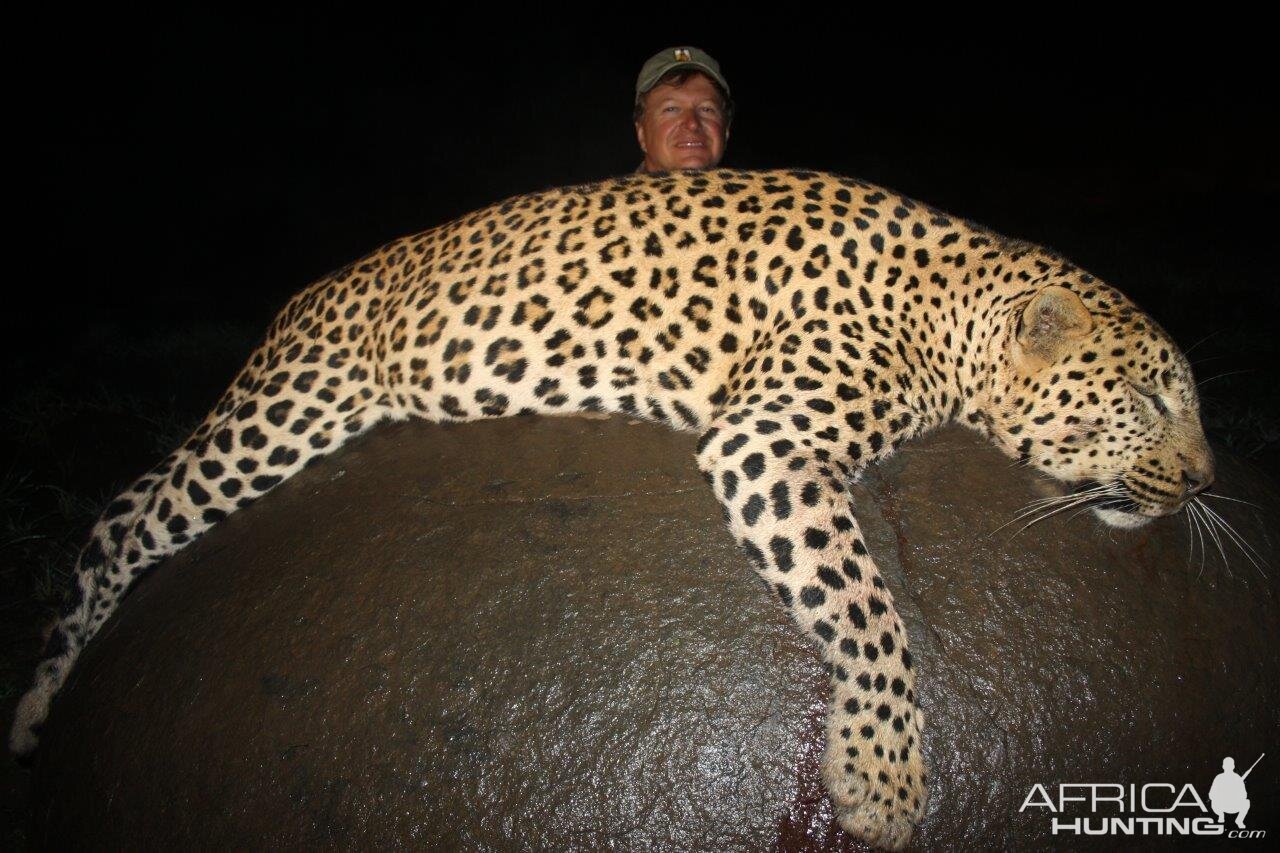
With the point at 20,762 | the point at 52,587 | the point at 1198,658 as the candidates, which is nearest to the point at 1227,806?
the point at 1198,658

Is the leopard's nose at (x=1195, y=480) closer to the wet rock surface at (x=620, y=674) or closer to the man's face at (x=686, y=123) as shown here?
the wet rock surface at (x=620, y=674)

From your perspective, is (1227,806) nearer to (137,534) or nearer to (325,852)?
(325,852)

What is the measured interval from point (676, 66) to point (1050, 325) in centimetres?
563

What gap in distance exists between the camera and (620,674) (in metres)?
2.82

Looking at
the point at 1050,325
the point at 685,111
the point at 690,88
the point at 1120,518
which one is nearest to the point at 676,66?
the point at 690,88

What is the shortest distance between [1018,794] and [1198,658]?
3.12 ft

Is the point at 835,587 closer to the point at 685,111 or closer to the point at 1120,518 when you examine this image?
the point at 1120,518

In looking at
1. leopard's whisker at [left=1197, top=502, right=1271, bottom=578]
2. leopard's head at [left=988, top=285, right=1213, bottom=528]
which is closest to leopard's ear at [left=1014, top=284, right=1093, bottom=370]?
leopard's head at [left=988, top=285, right=1213, bottom=528]

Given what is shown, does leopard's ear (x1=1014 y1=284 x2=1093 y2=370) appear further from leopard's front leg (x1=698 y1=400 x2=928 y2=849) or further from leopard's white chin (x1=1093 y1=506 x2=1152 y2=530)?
leopard's front leg (x1=698 y1=400 x2=928 y2=849)

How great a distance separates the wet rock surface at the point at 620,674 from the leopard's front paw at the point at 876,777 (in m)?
0.07

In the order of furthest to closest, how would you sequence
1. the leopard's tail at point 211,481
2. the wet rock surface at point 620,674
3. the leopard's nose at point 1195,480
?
the leopard's tail at point 211,481, the leopard's nose at point 1195,480, the wet rock surface at point 620,674

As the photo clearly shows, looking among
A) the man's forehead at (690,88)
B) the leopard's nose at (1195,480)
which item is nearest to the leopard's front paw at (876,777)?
the leopard's nose at (1195,480)

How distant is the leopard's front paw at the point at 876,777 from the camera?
2.58 meters

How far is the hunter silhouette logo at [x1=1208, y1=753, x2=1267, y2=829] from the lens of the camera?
2854mm
